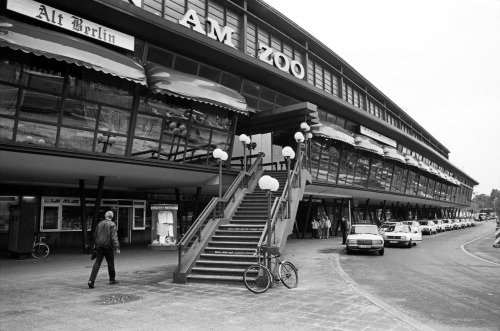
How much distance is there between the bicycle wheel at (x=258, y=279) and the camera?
927 cm

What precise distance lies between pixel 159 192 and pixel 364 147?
14.9 metres

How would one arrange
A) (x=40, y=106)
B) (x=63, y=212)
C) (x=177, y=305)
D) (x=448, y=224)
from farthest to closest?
(x=448, y=224) → (x=63, y=212) → (x=40, y=106) → (x=177, y=305)

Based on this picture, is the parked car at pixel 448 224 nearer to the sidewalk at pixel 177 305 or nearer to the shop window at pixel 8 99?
the sidewalk at pixel 177 305

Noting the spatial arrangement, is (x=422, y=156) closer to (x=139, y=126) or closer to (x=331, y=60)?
(x=331, y=60)

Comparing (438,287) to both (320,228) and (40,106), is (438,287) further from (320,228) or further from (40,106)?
(320,228)

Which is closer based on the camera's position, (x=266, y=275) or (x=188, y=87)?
(x=266, y=275)

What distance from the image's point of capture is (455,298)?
28.5ft

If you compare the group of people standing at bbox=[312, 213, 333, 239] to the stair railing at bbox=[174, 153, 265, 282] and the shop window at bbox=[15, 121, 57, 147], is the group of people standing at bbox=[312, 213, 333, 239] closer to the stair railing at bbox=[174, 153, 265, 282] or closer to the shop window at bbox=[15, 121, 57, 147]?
the stair railing at bbox=[174, 153, 265, 282]

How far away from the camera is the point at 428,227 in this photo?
38156 millimetres

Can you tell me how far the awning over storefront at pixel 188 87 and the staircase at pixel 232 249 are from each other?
15.3 ft

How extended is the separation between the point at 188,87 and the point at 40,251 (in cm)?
983

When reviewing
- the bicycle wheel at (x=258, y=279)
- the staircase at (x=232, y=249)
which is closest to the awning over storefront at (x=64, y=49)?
the staircase at (x=232, y=249)

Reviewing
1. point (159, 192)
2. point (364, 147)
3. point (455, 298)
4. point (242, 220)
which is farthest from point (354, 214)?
point (455, 298)

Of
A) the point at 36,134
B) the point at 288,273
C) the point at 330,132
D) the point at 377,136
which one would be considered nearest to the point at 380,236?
the point at 330,132
